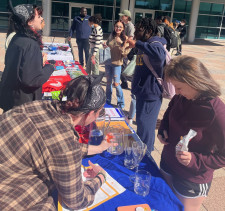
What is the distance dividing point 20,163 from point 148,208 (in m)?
0.84

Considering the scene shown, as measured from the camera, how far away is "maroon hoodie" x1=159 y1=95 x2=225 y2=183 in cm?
163

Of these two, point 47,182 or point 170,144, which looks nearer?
point 47,182

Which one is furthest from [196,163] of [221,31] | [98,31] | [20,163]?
[221,31]

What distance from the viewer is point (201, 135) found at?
1.73 meters

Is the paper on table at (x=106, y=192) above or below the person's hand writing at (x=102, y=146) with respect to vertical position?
below

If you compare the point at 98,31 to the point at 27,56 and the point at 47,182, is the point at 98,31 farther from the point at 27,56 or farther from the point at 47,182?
the point at 47,182

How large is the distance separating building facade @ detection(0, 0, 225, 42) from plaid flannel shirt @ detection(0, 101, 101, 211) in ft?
56.6

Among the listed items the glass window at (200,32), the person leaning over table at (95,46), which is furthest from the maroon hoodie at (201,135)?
the glass window at (200,32)

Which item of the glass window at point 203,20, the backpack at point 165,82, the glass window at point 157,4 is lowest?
the backpack at point 165,82

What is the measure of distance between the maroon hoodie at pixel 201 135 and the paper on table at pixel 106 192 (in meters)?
0.54

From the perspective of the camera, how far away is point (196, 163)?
1.72 meters

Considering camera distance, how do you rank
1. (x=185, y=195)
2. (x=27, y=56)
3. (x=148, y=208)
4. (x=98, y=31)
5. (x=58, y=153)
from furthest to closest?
(x=98, y=31)
(x=27, y=56)
(x=185, y=195)
(x=148, y=208)
(x=58, y=153)

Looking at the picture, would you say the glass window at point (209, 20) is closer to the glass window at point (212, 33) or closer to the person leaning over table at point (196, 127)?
the glass window at point (212, 33)

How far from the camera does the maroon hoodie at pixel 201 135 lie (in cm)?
163
